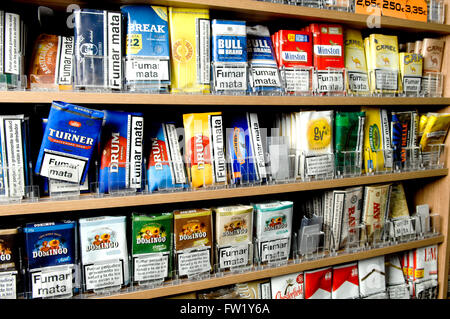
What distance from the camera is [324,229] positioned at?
184 centimetres

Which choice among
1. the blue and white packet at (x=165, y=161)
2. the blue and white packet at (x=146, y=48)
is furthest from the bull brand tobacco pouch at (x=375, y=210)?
the blue and white packet at (x=146, y=48)

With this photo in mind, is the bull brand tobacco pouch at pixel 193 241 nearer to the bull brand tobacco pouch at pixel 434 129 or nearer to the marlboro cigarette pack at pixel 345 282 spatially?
the marlboro cigarette pack at pixel 345 282

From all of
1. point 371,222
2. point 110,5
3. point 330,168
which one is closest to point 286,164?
point 330,168

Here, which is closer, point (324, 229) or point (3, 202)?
point (3, 202)

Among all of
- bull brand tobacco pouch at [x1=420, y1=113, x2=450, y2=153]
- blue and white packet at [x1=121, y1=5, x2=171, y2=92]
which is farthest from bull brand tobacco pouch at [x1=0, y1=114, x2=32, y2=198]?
bull brand tobacco pouch at [x1=420, y1=113, x2=450, y2=153]

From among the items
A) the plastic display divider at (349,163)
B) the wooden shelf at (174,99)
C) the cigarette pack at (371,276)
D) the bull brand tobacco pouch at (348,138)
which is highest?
the wooden shelf at (174,99)

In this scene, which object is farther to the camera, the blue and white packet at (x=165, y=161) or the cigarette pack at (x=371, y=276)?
the cigarette pack at (x=371, y=276)

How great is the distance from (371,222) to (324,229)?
0.29 metres

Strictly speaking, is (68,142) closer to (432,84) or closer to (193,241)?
(193,241)

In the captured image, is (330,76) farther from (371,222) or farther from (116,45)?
(116,45)

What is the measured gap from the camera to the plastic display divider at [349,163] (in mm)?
1826

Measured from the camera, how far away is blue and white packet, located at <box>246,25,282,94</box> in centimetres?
163

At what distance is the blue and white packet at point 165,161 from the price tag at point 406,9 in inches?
50.4

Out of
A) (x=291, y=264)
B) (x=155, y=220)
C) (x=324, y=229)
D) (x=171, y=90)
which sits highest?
(x=171, y=90)
